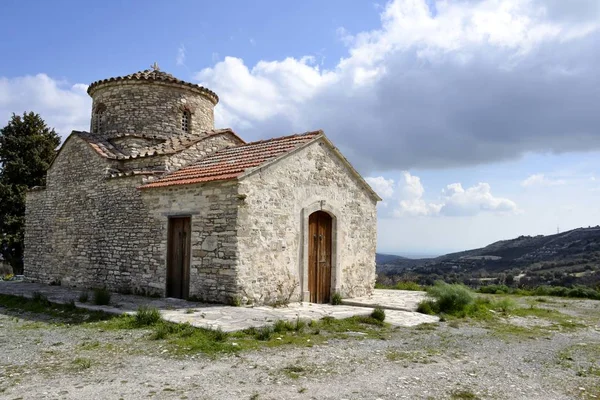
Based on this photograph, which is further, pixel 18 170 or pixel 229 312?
pixel 18 170

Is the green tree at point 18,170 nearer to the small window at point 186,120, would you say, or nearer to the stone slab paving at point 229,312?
the small window at point 186,120

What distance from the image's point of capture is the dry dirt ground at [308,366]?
16.7 feet

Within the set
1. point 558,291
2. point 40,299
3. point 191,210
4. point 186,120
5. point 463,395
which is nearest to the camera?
point 463,395

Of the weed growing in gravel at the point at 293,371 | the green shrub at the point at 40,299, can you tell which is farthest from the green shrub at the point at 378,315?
the green shrub at the point at 40,299

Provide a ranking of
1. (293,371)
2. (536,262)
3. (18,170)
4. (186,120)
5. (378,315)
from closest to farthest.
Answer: (293,371), (378,315), (186,120), (18,170), (536,262)

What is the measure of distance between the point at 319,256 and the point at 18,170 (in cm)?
1870

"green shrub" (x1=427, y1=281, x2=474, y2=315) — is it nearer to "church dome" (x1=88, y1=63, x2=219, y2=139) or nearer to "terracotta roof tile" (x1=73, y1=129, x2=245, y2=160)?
"terracotta roof tile" (x1=73, y1=129, x2=245, y2=160)

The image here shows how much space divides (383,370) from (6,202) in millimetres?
23764

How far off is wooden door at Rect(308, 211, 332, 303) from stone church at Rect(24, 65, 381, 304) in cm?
4

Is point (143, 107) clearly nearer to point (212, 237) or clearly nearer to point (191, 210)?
point (191, 210)

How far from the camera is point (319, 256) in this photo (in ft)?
40.9

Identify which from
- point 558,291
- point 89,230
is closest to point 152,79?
point 89,230

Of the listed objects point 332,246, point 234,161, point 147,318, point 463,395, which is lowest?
point 463,395

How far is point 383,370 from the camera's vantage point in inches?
235
